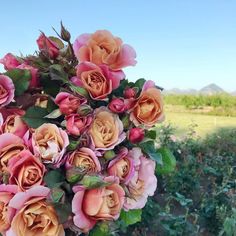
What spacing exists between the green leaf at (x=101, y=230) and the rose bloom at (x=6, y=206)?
17 centimetres

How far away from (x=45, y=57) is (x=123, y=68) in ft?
0.59

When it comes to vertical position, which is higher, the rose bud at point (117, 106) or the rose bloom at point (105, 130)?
the rose bud at point (117, 106)

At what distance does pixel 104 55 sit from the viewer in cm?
87

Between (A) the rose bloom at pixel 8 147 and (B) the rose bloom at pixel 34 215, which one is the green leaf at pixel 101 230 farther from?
(A) the rose bloom at pixel 8 147

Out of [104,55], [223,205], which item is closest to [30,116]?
[104,55]

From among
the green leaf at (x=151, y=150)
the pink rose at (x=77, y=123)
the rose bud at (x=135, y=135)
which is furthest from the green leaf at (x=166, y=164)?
the pink rose at (x=77, y=123)

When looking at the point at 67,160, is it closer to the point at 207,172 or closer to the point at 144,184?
the point at 144,184

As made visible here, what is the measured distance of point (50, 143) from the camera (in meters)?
0.77

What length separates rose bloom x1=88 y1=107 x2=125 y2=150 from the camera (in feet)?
2.62

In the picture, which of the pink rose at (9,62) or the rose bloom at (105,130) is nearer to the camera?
the rose bloom at (105,130)

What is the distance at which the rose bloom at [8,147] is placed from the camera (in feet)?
2.59

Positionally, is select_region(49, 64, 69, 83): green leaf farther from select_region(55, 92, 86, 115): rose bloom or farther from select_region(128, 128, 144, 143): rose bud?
select_region(128, 128, 144, 143): rose bud

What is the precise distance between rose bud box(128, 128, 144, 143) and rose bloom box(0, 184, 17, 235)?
0.26 meters

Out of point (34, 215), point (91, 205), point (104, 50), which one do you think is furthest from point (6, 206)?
point (104, 50)
